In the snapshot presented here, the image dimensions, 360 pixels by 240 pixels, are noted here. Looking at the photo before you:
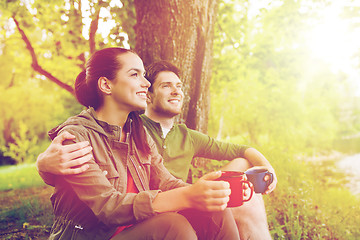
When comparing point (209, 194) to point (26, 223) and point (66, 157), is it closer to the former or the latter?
point (66, 157)

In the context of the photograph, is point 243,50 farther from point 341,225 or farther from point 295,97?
point 295,97

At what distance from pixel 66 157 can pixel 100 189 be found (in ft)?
0.81

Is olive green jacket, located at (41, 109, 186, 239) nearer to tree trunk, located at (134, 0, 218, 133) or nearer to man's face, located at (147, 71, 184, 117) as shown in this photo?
man's face, located at (147, 71, 184, 117)

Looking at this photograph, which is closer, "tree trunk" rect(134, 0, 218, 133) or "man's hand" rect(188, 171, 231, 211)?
"man's hand" rect(188, 171, 231, 211)

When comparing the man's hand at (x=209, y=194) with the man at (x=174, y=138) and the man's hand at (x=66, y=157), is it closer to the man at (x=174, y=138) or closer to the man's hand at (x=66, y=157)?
the man's hand at (x=66, y=157)

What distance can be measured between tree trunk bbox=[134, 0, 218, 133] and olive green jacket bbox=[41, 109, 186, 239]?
1999 millimetres

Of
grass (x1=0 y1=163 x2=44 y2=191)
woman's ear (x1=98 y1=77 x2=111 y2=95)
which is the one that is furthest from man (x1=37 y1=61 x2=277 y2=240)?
grass (x1=0 y1=163 x2=44 y2=191)

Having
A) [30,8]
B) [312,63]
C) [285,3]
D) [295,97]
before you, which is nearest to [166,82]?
[30,8]

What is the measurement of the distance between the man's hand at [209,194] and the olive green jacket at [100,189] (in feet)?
0.77

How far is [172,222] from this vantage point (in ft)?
5.28

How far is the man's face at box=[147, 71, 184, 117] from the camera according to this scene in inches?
123

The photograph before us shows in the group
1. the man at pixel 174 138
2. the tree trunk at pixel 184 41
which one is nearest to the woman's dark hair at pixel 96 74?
the man at pixel 174 138

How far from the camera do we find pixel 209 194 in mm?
1546

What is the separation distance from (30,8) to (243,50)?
214 inches
